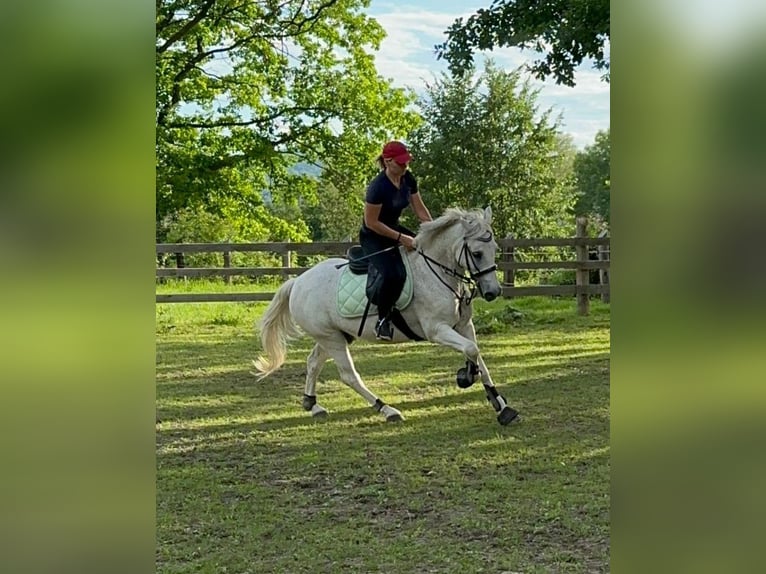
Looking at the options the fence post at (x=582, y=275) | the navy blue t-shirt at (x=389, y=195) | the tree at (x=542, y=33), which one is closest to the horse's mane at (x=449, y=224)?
the navy blue t-shirt at (x=389, y=195)

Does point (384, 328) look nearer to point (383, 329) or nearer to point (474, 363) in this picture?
point (383, 329)

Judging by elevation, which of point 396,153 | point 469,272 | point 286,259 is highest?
point 396,153

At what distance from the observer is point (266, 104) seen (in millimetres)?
14930

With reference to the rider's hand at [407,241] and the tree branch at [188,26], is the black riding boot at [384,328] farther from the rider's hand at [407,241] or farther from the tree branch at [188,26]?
the tree branch at [188,26]

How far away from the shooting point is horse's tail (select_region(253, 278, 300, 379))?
19.8ft

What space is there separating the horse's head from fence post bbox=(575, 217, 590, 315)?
6.58m

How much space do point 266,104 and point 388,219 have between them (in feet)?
34.2

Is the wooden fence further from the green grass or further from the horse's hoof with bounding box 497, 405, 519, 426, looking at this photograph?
the horse's hoof with bounding box 497, 405, 519, 426

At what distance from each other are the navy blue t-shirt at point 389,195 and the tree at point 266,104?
858 cm

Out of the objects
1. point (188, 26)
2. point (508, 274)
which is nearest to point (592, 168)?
point (508, 274)

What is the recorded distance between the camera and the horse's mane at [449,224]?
523cm

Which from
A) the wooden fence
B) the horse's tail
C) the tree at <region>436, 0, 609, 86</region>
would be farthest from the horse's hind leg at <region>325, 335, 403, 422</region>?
the wooden fence
